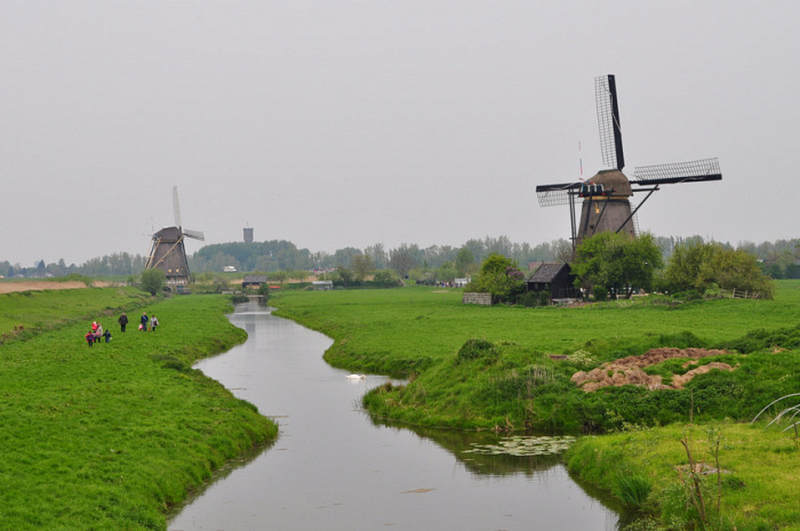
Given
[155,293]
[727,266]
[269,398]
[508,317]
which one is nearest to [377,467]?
[269,398]

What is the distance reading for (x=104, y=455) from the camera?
20.0 meters

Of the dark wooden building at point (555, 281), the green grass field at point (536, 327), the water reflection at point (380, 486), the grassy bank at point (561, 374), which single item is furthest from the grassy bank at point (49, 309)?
the dark wooden building at point (555, 281)

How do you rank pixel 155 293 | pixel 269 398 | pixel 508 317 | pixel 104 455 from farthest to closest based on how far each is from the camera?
pixel 155 293 < pixel 508 317 < pixel 269 398 < pixel 104 455

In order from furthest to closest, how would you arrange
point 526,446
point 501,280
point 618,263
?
point 501,280 → point 618,263 → point 526,446

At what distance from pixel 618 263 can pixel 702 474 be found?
203ft

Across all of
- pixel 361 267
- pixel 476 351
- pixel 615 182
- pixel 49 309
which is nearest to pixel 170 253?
pixel 361 267

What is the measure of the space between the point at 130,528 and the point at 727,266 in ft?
216

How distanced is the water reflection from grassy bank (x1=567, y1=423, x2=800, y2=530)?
38.1 inches

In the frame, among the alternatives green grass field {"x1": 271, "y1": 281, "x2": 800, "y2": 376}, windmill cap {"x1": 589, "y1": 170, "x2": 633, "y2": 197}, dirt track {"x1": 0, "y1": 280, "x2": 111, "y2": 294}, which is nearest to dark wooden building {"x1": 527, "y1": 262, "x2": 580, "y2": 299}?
green grass field {"x1": 271, "y1": 281, "x2": 800, "y2": 376}

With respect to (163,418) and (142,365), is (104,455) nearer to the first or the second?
(163,418)

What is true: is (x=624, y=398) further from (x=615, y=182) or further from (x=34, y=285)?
(x=34, y=285)

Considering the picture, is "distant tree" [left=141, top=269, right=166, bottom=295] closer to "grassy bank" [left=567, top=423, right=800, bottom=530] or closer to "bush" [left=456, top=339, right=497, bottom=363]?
"bush" [left=456, top=339, right=497, bottom=363]

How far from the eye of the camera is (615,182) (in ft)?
276

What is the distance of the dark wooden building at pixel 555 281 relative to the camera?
83.6m
